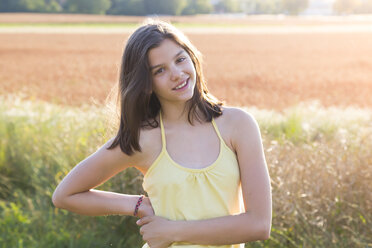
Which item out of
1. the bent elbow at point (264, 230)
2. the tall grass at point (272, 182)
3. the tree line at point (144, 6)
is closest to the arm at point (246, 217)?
the bent elbow at point (264, 230)

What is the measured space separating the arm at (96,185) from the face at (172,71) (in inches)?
11.3

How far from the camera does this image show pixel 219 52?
2608 cm

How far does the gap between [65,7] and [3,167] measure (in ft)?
195

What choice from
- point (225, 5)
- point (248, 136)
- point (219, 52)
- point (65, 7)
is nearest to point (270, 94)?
point (248, 136)

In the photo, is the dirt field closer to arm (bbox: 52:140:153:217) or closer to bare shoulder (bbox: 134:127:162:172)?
arm (bbox: 52:140:153:217)

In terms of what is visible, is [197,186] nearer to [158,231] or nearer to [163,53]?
[158,231]

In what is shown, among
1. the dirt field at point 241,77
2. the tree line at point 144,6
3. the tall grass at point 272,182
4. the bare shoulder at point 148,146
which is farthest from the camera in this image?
the tree line at point 144,6

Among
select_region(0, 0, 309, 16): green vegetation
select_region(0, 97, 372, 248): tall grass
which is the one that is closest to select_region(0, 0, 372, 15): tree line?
select_region(0, 0, 309, 16): green vegetation

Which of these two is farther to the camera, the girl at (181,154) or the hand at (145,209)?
the hand at (145,209)

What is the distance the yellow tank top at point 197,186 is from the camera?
1.81 metres

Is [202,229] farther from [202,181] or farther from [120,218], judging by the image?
[120,218]

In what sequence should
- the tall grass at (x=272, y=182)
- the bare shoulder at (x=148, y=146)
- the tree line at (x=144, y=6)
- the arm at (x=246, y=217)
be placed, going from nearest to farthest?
1. the arm at (x=246, y=217)
2. the bare shoulder at (x=148, y=146)
3. the tall grass at (x=272, y=182)
4. the tree line at (x=144, y=6)

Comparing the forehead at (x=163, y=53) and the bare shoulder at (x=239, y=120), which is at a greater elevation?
the forehead at (x=163, y=53)

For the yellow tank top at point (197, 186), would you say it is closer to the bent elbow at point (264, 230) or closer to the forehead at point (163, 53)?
the bent elbow at point (264, 230)
